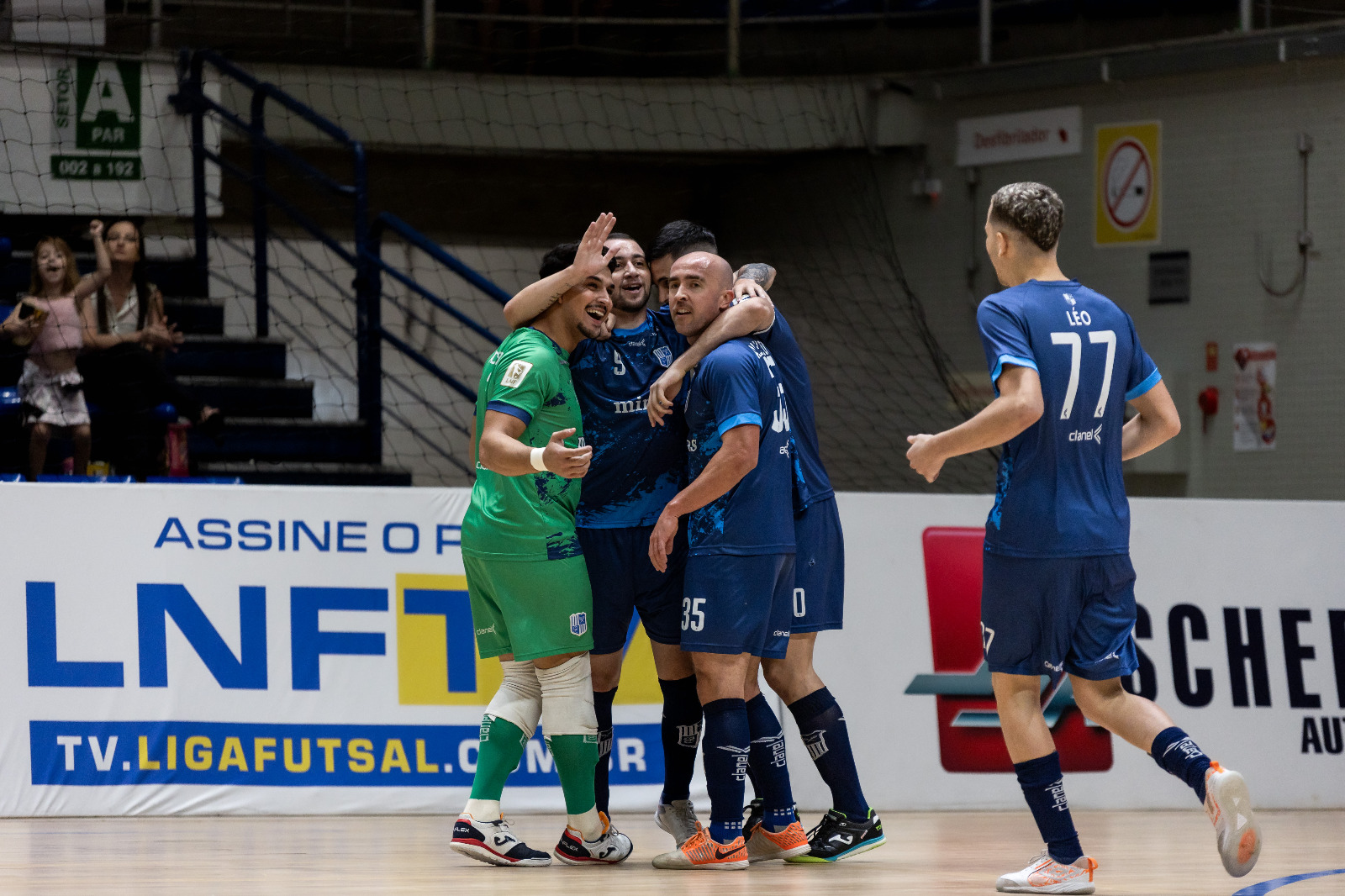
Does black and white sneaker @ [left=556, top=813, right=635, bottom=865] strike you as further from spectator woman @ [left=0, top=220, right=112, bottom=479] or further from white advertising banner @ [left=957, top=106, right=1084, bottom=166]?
white advertising banner @ [left=957, top=106, right=1084, bottom=166]

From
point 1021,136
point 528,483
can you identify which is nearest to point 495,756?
point 528,483

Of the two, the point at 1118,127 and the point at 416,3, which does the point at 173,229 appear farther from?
the point at 1118,127

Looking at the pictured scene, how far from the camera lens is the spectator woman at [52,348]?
7.71 metres

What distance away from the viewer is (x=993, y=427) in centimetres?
396

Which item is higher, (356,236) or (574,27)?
(574,27)

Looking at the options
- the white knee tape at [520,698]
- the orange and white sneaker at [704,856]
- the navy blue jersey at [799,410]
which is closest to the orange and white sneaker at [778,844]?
the orange and white sneaker at [704,856]

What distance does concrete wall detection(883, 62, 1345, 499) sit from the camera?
33.9 ft

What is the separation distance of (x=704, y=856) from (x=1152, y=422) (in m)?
1.82

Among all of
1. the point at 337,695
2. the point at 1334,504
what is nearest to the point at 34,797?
the point at 337,695

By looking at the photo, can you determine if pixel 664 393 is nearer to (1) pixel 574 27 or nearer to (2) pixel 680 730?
(2) pixel 680 730

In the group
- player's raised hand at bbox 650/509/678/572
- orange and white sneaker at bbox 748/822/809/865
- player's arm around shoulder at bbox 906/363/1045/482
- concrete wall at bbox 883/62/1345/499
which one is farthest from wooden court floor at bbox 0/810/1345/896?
concrete wall at bbox 883/62/1345/499

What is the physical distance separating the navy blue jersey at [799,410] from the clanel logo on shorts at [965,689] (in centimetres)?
170

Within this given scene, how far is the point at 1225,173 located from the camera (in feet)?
35.6

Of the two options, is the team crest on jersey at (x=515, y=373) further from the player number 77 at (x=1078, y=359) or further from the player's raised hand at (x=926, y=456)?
the player number 77 at (x=1078, y=359)
